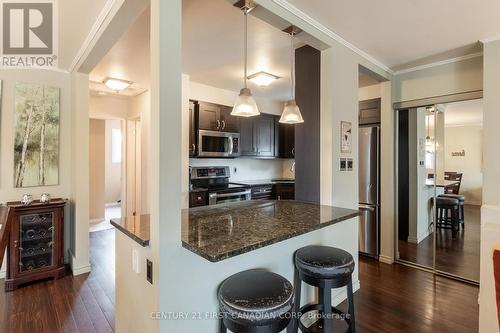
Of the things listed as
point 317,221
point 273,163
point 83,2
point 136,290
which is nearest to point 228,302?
point 136,290

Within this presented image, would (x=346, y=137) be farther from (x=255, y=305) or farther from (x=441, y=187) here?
(x=255, y=305)

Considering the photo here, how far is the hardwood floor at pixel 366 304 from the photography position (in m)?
2.12

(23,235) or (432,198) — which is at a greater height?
(432,198)

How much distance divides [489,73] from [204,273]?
312 centimetres

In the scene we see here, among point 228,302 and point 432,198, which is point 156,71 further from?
point 432,198

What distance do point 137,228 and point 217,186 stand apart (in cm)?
276

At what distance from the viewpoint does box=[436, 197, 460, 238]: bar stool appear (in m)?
3.18

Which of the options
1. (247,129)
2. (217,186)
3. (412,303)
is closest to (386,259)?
(412,303)

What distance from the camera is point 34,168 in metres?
3.05

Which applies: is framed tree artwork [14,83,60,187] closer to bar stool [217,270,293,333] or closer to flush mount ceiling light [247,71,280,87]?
flush mount ceiling light [247,71,280,87]

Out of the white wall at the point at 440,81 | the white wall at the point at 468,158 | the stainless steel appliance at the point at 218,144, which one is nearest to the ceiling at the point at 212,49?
the stainless steel appliance at the point at 218,144

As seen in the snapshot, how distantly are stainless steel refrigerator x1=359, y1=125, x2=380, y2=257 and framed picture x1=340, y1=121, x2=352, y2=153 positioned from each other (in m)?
1.09

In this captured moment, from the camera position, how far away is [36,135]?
9.98 ft

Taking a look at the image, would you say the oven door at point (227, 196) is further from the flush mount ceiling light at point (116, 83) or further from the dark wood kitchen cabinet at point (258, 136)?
the flush mount ceiling light at point (116, 83)
